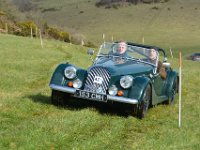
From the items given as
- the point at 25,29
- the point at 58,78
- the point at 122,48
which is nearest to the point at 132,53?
the point at 122,48

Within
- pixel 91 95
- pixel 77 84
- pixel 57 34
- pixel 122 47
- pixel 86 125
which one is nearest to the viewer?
→ pixel 86 125

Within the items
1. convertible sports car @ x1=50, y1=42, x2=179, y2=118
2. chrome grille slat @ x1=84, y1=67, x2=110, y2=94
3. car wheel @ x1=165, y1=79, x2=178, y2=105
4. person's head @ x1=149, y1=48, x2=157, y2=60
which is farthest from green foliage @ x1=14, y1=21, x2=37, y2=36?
chrome grille slat @ x1=84, y1=67, x2=110, y2=94

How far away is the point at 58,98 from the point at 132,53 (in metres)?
2.64

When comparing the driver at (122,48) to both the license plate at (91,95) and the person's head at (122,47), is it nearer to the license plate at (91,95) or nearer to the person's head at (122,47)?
the person's head at (122,47)

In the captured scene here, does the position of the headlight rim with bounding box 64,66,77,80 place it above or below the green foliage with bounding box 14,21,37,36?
above

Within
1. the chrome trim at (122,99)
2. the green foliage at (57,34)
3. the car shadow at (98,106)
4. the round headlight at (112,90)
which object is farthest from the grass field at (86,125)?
the green foliage at (57,34)

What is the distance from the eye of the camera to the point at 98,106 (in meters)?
14.2

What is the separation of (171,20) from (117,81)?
75.7 meters

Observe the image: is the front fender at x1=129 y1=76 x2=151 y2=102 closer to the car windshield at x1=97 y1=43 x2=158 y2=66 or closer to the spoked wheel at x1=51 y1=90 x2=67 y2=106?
the car windshield at x1=97 y1=43 x2=158 y2=66

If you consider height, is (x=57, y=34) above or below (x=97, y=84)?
below

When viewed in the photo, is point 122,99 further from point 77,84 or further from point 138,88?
point 77,84

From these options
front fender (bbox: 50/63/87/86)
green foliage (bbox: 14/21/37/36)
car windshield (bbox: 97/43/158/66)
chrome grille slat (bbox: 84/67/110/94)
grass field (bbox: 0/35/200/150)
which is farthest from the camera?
green foliage (bbox: 14/21/37/36)

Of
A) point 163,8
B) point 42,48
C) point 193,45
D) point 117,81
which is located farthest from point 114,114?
point 163,8

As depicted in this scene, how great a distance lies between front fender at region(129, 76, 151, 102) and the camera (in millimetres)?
12805
